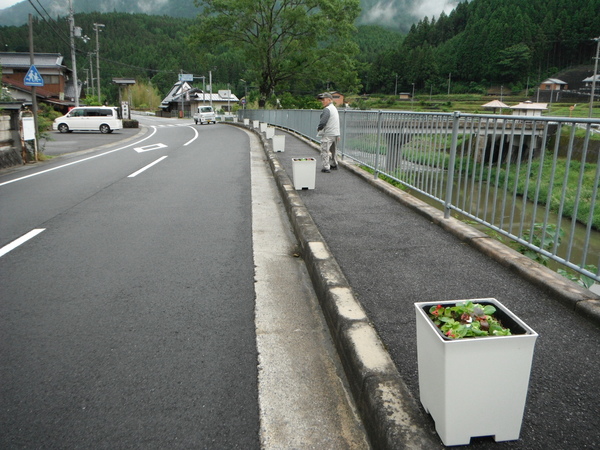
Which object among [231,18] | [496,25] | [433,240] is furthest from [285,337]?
[496,25]

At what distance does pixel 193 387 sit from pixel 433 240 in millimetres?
3480

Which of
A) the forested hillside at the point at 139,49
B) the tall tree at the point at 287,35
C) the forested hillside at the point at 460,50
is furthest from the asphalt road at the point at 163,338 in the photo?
the forested hillside at the point at 139,49

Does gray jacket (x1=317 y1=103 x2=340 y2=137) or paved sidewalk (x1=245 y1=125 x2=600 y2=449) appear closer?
paved sidewalk (x1=245 y1=125 x2=600 y2=449)

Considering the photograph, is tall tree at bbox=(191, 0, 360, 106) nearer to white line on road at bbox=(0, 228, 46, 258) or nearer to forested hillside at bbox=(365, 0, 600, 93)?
white line on road at bbox=(0, 228, 46, 258)

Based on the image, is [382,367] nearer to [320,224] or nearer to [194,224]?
[320,224]

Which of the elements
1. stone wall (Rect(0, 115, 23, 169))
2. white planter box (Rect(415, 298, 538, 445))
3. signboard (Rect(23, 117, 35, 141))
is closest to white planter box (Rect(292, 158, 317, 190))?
white planter box (Rect(415, 298, 538, 445))

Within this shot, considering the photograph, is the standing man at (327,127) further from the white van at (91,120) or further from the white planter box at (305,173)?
the white van at (91,120)

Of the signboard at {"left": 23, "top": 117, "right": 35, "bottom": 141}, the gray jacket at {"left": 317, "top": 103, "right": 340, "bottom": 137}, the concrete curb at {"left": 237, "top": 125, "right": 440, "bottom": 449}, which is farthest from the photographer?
the signboard at {"left": 23, "top": 117, "right": 35, "bottom": 141}

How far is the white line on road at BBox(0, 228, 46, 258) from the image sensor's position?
545 centimetres

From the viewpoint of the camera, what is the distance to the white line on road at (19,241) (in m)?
5.45

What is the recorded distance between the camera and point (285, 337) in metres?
3.49

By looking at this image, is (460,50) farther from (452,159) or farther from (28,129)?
A: (452,159)

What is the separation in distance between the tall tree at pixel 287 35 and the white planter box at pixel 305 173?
3494cm

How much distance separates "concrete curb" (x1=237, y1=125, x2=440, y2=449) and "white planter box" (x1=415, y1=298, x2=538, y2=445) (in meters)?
0.16
